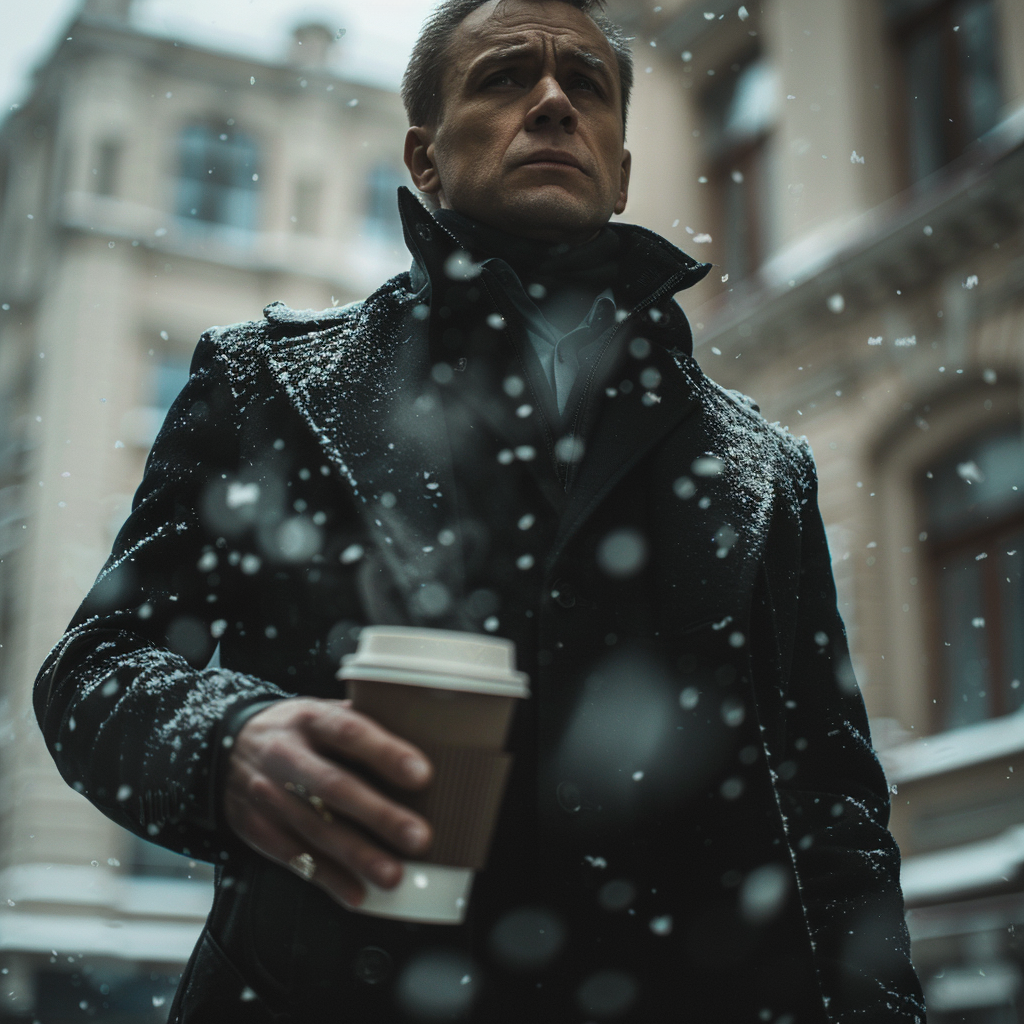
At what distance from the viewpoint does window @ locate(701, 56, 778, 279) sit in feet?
35.5

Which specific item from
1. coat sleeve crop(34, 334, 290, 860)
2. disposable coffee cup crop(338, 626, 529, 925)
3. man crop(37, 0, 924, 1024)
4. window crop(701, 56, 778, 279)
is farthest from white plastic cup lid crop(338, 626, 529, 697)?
window crop(701, 56, 778, 279)

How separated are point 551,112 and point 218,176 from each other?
16.6 m

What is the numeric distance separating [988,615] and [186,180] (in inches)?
490

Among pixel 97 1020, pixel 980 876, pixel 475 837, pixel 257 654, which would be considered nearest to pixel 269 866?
pixel 257 654

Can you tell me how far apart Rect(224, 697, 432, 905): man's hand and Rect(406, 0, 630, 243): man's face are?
77cm

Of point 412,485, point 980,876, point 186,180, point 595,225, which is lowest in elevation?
point 980,876

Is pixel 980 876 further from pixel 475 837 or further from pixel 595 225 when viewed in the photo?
pixel 475 837

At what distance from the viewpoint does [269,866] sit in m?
1.18

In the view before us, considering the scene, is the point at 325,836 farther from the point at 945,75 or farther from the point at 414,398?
the point at 945,75

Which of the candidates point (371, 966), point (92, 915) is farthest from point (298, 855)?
point (92, 915)

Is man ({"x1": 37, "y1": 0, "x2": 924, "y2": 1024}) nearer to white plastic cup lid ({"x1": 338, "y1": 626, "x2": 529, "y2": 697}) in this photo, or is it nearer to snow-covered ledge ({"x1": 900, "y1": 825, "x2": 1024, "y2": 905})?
white plastic cup lid ({"x1": 338, "y1": 626, "x2": 529, "y2": 697})

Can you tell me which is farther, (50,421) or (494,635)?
(50,421)

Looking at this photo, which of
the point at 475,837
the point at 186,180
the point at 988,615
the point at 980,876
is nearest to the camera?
the point at 475,837

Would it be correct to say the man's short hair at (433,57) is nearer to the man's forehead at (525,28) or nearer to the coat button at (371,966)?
the man's forehead at (525,28)
